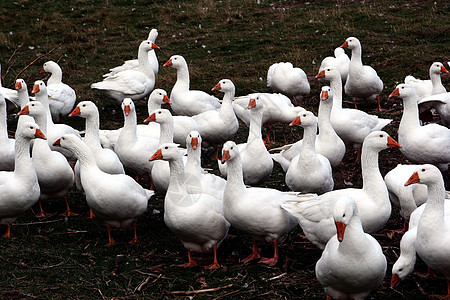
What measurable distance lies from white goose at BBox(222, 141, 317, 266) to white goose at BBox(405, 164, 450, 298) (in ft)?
4.18

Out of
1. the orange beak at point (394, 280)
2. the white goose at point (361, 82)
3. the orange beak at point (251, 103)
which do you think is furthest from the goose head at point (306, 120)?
the white goose at point (361, 82)

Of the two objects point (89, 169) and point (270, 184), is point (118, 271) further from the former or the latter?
point (270, 184)

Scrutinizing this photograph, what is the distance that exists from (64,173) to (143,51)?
4.86 m

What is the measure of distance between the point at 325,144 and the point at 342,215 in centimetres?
324

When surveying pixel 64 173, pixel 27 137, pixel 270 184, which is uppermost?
pixel 27 137

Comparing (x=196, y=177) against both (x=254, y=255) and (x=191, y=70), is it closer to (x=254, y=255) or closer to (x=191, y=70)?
(x=254, y=255)

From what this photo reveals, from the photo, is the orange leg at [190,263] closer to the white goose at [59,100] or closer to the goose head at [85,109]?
the goose head at [85,109]

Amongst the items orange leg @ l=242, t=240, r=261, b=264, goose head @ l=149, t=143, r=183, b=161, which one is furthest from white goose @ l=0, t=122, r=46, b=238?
orange leg @ l=242, t=240, r=261, b=264

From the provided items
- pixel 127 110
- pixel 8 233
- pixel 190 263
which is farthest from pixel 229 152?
pixel 8 233

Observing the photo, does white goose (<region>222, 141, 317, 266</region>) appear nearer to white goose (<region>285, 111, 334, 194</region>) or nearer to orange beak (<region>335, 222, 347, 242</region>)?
white goose (<region>285, 111, 334, 194</region>)

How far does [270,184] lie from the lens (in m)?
8.60

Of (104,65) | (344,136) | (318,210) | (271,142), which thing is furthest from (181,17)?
(318,210)

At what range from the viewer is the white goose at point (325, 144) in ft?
26.5

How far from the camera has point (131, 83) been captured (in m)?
11.2
